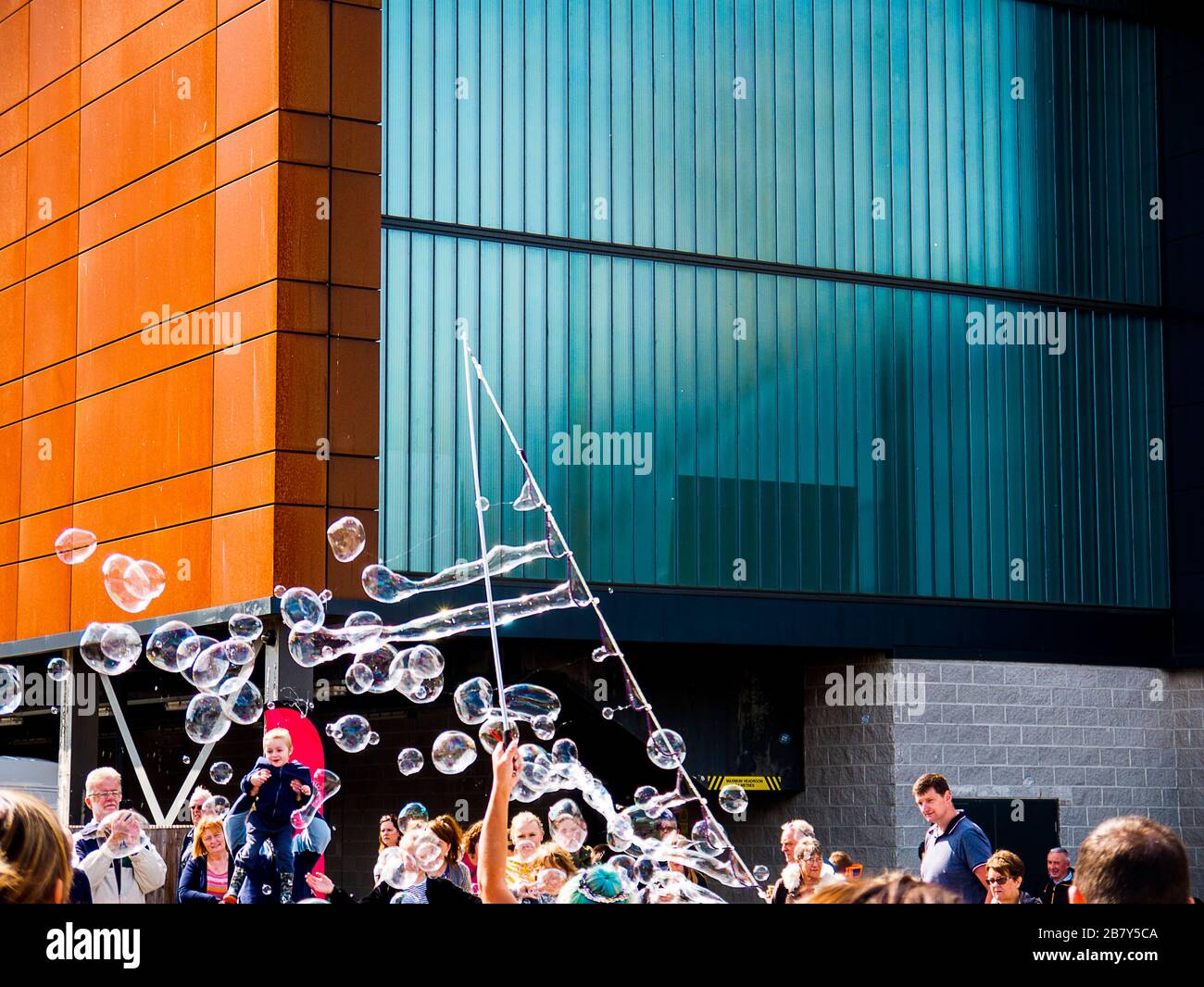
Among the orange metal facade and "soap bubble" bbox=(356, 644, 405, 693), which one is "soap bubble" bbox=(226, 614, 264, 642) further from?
the orange metal facade

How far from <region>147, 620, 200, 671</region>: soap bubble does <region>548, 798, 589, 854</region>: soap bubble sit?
330 cm

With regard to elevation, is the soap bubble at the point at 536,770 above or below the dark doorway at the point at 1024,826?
above

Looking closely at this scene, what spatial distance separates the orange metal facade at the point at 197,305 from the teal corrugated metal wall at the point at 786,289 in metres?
0.73

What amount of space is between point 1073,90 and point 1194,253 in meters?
2.53

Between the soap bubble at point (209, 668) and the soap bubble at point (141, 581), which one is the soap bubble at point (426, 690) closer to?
the soap bubble at point (209, 668)

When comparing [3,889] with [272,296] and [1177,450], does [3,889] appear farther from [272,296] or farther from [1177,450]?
[1177,450]

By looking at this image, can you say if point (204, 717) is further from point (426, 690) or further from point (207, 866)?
point (426, 690)

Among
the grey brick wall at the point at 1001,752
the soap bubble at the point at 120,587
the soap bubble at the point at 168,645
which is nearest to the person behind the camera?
the soap bubble at the point at 168,645

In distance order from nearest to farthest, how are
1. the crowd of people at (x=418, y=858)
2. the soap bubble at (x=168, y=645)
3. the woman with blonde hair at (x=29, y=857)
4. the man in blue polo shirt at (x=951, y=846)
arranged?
the woman with blonde hair at (x=29, y=857)
the crowd of people at (x=418, y=858)
the man in blue polo shirt at (x=951, y=846)
the soap bubble at (x=168, y=645)

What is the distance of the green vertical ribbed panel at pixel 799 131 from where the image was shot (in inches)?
770

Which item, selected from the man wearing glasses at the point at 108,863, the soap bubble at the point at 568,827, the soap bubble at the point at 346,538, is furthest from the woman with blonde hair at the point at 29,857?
the soap bubble at the point at 346,538

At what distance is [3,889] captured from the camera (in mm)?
3904

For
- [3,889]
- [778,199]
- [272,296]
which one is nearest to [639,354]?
[778,199]

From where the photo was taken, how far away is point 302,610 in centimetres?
1300
